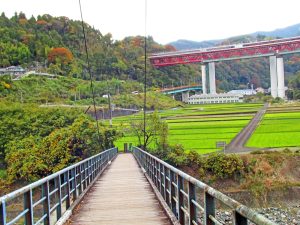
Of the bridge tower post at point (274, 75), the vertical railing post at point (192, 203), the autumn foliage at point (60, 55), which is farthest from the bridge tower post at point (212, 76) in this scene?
the vertical railing post at point (192, 203)

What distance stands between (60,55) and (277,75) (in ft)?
160

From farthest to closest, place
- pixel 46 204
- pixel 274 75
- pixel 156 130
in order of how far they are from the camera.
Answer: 1. pixel 274 75
2. pixel 156 130
3. pixel 46 204

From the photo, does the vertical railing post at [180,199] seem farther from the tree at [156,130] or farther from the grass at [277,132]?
the grass at [277,132]

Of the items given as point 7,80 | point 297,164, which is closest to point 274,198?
point 297,164

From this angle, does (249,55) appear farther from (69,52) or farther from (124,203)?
(124,203)

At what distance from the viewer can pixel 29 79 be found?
86875 mm

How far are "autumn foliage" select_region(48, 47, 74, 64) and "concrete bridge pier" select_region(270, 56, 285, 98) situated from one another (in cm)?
4649

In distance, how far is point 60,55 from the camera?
354 ft

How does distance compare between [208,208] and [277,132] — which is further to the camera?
[277,132]

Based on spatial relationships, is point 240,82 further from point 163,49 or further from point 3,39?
point 3,39

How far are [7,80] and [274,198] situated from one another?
5666 centimetres

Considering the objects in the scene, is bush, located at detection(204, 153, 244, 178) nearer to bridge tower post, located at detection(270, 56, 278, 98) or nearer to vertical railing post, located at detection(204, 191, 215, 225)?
vertical railing post, located at detection(204, 191, 215, 225)

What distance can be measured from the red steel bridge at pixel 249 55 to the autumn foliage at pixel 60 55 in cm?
1965

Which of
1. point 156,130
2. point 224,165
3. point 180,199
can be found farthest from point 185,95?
point 180,199
